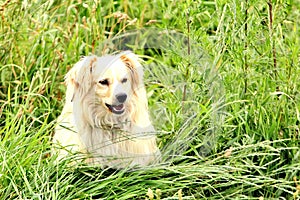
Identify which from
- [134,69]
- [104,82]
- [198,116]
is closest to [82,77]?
[104,82]

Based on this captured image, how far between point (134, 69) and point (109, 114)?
189 mm

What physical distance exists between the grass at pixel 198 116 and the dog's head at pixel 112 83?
14 centimetres

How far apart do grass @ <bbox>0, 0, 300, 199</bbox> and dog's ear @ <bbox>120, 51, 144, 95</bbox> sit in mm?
109

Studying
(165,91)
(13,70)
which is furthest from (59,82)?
(165,91)

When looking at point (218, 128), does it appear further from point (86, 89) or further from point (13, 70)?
point (13, 70)

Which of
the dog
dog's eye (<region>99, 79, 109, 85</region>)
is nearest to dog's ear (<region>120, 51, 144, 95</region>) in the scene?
the dog

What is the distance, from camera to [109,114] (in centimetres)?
319

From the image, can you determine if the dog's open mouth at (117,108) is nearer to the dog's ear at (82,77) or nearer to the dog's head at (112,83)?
the dog's head at (112,83)

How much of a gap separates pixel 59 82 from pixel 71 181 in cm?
95

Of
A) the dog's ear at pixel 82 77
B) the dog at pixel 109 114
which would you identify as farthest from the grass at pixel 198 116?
the dog's ear at pixel 82 77

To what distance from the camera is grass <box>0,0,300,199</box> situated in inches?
134

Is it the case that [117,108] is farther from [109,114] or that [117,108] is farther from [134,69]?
[134,69]

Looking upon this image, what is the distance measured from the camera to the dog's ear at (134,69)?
321 cm

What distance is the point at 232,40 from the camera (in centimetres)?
372
